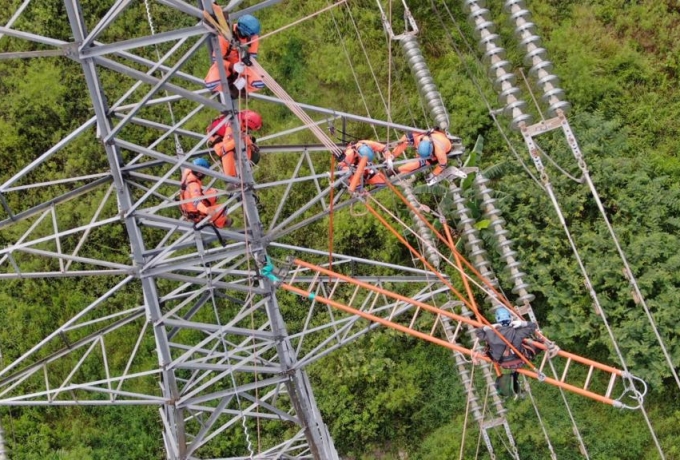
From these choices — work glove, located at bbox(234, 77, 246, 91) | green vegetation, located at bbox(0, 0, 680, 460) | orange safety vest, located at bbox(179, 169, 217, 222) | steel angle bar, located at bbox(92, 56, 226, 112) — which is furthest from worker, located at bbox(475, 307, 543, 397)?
steel angle bar, located at bbox(92, 56, 226, 112)

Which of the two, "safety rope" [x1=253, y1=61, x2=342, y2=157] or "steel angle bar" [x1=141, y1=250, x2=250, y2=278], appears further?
"steel angle bar" [x1=141, y1=250, x2=250, y2=278]

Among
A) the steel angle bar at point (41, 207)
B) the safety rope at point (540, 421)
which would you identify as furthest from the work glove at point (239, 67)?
the safety rope at point (540, 421)

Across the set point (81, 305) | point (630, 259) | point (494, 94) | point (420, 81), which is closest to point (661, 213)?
point (630, 259)

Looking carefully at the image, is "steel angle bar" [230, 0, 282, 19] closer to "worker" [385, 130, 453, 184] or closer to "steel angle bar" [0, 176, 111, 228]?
"worker" [385, 130, 453, 184]

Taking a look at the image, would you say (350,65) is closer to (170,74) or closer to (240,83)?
(240,83)

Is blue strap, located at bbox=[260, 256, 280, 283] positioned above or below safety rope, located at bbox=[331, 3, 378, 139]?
below

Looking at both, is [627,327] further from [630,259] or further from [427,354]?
[427,354]

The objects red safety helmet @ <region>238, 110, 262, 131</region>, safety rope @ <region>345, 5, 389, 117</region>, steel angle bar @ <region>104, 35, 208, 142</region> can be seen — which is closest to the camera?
steel angle bar @ <region>104, 35, 208, 142</region>

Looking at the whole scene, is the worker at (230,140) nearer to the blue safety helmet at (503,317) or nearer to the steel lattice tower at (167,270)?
the steel lattice tower at (167,270)
